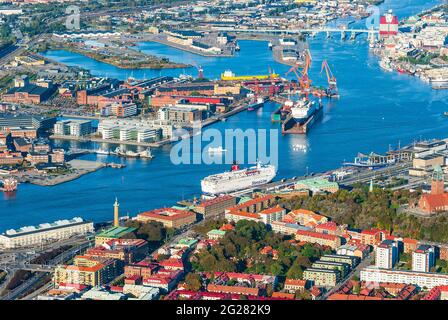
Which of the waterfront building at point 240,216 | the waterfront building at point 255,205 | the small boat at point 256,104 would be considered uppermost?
the waterfront building at point 240,216

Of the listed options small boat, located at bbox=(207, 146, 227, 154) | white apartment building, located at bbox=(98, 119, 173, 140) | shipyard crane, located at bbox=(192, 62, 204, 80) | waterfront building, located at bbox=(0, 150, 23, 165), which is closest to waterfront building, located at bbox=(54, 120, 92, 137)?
white apartment building, located at bbox=(98, 119, 173, 140)

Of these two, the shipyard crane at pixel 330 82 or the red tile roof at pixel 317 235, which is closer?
the red tile roof at pixel 317 235

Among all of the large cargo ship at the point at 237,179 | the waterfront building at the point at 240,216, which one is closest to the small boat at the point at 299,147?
the large cargo ship at the point at 237,179

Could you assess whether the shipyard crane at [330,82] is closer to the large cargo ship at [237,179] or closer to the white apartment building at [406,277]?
the large cargo ship at [237,179]

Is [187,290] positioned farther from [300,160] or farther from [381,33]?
[381,33]

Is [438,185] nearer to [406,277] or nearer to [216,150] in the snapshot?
[406,277]

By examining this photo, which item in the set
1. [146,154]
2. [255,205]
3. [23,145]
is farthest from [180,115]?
[255,205]

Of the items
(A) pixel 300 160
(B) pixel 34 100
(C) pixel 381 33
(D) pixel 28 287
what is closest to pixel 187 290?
(D) pixel 28 287
